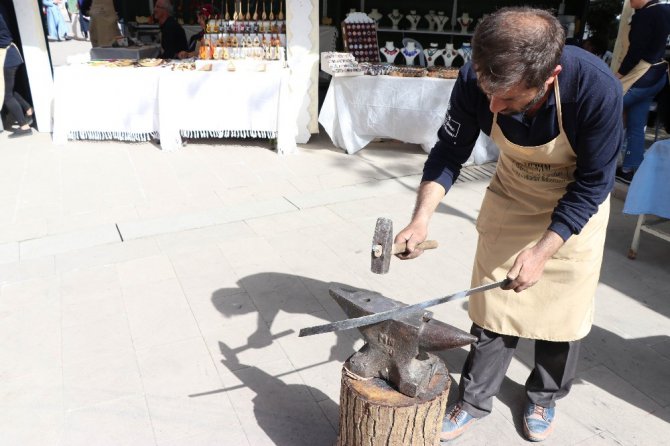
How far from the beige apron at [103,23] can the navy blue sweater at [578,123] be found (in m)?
8.92

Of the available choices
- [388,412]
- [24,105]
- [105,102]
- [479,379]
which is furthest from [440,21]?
[388,412]

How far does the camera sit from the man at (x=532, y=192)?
1584 mm

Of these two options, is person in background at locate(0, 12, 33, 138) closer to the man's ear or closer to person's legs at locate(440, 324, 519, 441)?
person's legs at locate(440, 324, 519, 441)

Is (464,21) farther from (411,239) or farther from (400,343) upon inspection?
(400,343)

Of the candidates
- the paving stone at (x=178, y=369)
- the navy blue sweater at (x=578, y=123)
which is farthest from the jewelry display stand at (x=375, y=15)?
the navy blue sweater at (x=578, y=123)

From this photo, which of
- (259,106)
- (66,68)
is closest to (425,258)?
(259,106)

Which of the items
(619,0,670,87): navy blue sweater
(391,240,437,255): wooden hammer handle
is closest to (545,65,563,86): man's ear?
(391,240,437,255): wooden hammer handle

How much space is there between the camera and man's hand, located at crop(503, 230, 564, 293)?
5.94 ft

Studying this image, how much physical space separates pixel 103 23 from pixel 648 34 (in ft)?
27.1

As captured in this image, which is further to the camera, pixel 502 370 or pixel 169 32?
pixel 169 32

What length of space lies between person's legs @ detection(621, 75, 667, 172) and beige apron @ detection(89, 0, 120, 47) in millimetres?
7904

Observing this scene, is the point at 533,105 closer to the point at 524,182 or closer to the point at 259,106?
the point at 524,182

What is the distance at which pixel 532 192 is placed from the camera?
6.81ft

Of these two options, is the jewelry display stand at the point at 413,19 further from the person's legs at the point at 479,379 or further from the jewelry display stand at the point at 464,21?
the person's legs at the point at 479,379
